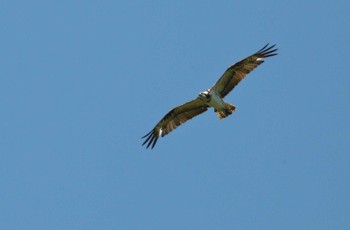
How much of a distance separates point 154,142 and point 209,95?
323 cm

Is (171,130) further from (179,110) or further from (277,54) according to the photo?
(277,54)

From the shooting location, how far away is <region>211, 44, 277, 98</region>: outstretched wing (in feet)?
203

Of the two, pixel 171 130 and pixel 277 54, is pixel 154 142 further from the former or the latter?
pixel 277 54

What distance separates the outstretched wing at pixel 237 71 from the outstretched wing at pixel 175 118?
1044mm

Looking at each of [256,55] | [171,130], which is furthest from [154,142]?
[256,55]

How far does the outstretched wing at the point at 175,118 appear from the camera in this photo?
63303 mm

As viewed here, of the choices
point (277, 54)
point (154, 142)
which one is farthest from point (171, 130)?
point (277, 54)

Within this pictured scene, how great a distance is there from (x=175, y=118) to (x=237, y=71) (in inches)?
129

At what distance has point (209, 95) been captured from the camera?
62.1 meters

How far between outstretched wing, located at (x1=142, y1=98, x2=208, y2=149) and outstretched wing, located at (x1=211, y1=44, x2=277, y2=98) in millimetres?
1044

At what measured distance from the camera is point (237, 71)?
62125mm

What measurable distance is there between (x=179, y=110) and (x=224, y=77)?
8.04ft

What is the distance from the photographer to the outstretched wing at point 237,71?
6191 centimetres

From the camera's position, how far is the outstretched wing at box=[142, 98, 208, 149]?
208 feet
